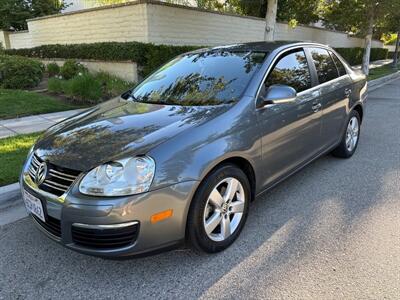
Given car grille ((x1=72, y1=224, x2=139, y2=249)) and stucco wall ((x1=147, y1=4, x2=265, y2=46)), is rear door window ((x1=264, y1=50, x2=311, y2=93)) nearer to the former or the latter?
car grille ((x1=72, y1=224, x2=139, y2=249))

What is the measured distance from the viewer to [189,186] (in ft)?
8.13

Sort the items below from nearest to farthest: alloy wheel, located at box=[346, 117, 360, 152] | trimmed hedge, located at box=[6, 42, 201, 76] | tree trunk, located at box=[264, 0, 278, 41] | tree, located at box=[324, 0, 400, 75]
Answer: alloy wheel, located at box=[346, 117, 360, 152] → trimmed hedge, located at box=[6, 42, 201, 76] → tree trunk, located at box=[264, 0, 278, 41] → tree, located at box=[324, 0, 400, 75]

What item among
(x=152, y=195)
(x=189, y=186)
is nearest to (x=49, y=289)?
(x=152, y=195)

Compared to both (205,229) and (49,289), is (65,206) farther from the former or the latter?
(205,229)

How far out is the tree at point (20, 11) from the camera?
1830 cm

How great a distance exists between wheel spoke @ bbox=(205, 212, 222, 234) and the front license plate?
120 cm

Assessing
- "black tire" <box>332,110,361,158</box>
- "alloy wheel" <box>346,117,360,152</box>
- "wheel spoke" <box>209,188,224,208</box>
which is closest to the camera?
"wheel spoke" <box>209,188,224,208</box>

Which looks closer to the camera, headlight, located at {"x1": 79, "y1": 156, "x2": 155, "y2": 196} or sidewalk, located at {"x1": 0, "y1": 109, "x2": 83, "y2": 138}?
headlight, located at {"x1": 79, "y1": 156, "x2": 155, "y2": 196}

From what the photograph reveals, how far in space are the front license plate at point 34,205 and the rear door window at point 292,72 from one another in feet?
6.98

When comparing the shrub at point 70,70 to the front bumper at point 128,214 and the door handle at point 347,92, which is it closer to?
the door handle at point 347,92

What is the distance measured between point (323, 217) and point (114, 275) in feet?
6.58

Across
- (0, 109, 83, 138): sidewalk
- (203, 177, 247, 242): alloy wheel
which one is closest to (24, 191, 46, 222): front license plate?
(203, 177, 247, 242): alloy wheel

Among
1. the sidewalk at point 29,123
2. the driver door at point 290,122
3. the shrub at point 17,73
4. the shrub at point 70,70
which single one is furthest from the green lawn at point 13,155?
the shrub at point 70,70

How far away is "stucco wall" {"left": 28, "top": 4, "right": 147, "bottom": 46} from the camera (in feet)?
34.6
